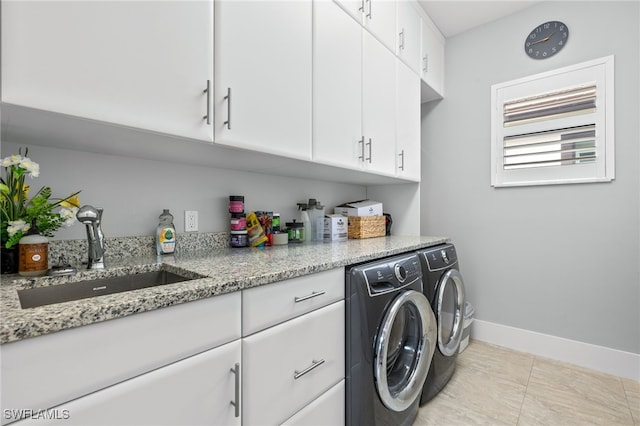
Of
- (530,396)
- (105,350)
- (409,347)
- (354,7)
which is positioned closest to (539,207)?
(530,396)

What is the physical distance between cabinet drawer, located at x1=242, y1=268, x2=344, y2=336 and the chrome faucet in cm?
58

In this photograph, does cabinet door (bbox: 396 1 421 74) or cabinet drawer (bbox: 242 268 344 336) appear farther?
cabinet door (bbox: 396 1 421 74)

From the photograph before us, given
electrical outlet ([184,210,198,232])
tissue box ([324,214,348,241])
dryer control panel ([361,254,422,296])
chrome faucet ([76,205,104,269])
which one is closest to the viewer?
chrome faucet ([76,205,104,269])

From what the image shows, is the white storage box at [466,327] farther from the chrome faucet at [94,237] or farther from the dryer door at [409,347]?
the chrome faucet at [94,237]

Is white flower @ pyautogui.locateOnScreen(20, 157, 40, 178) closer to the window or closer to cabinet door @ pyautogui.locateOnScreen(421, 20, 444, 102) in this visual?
cabinet door @ pyautogui.locateOnScreen(421, 20, 444, 102)

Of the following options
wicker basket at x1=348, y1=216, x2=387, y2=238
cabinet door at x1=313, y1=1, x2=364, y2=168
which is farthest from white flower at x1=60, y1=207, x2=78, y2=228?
wicker basket at x1=348, y1=216, x2=387, y2=238

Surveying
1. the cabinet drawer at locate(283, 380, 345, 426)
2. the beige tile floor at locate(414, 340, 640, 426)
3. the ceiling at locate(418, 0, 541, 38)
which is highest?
the ceiling at locate(418, 0, 541, 38)

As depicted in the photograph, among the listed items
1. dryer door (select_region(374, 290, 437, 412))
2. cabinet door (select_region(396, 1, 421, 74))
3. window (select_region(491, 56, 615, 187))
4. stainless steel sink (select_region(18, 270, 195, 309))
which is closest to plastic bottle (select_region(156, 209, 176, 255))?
stainless steel sink (select_region(18, 270, 195, 309))

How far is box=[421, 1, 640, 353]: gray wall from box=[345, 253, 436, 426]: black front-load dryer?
142cm

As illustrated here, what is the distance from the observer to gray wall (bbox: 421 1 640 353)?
2014 mm

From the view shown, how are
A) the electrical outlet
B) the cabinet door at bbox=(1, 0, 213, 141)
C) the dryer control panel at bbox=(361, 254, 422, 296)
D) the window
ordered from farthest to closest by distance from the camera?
1. the window
2. the electrical outlet
3. the dryer control panel at bbox=(361, 254, 422, 296)
4. the cabinet door at bbox=(1, 0, 213, 141)

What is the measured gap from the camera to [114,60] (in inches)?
34.4

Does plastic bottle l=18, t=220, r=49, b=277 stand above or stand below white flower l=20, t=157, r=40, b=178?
below

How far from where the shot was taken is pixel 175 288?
0.75 m
